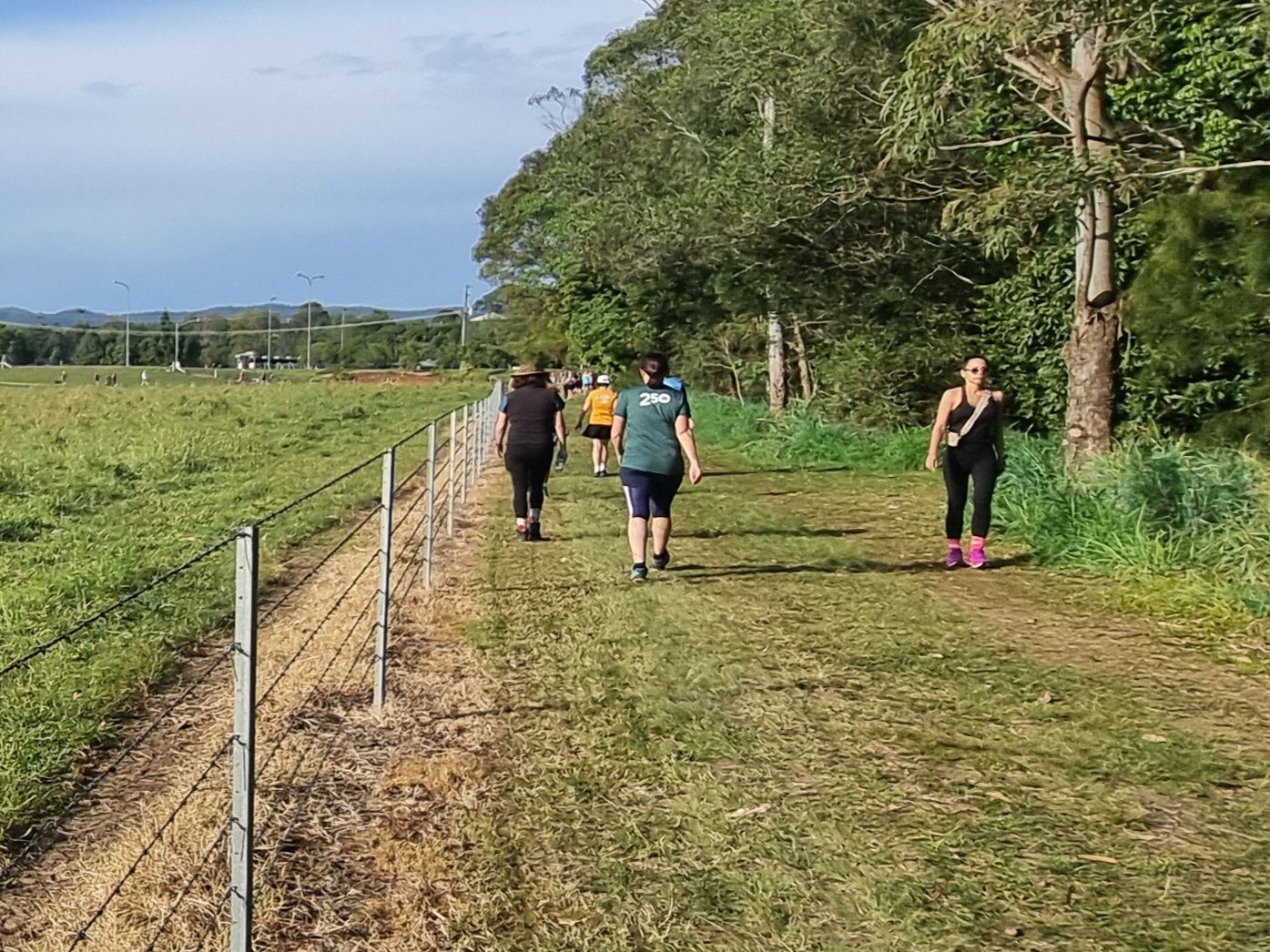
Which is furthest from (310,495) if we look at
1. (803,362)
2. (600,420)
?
(803,362)

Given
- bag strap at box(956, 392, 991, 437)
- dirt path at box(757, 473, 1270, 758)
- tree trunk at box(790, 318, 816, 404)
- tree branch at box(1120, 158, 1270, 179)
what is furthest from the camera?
tree trunk at box(790, 318, 816, 404)

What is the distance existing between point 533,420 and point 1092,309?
19.1 feet

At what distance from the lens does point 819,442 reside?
2167 centimetres

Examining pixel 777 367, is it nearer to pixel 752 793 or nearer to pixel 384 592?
pixel 384 592

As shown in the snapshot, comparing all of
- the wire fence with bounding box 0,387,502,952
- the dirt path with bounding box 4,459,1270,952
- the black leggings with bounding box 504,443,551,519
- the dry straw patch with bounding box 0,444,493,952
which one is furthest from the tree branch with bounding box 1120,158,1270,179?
the dry straw patch with bounding box 0,444,493,952

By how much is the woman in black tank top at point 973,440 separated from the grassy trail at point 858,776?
2.81ft

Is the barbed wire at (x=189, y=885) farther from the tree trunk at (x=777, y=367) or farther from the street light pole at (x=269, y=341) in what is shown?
the street light pole at (x=269, y=341)

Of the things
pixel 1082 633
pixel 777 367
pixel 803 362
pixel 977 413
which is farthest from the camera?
pixel 803 362

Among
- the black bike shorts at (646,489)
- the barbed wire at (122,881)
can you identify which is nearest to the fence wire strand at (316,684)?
the barbed wire at (122,881)

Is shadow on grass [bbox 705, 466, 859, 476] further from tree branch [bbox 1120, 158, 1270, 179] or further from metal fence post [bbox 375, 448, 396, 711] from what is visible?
metal fence post [bbox 375, 448, 396, 711]

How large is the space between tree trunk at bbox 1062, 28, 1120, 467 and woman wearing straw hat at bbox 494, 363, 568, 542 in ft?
16.8

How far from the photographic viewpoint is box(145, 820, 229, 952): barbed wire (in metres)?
3.89

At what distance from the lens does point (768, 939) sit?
13.2ft

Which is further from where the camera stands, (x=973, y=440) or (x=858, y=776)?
(x=973, y=440)
